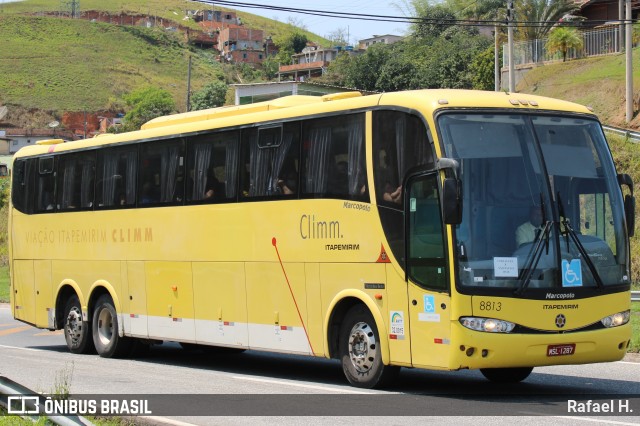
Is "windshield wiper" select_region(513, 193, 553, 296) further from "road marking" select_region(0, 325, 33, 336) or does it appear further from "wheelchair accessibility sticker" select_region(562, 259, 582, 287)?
"road marking" select_region(0, 325, 33, 336)

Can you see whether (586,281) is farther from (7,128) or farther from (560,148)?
(7,128)

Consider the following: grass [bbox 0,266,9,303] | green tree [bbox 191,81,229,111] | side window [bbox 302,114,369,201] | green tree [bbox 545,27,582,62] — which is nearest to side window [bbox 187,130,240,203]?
side window [bbox 302,114,369,201]

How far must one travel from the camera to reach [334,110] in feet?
48.7

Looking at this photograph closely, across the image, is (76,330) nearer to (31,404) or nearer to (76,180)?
(76,180)

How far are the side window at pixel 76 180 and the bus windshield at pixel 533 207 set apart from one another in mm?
9417

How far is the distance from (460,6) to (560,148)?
102923mm

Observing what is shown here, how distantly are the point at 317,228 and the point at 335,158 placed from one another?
936mm

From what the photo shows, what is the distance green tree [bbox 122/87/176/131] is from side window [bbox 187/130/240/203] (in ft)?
353

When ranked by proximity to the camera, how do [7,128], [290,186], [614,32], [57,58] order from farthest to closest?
[57,58] < [7,128] < [614,32] < [290,186]

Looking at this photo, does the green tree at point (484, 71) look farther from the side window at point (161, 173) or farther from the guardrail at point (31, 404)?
the guardrail at point (31, 404)

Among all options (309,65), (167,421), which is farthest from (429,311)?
(309,65)

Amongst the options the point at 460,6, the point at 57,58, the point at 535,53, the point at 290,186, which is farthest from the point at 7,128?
the point at 290,186

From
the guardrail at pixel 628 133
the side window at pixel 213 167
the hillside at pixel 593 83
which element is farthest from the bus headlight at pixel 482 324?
the hillside at pixel 593 83

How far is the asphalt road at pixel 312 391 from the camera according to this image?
11227 mm
